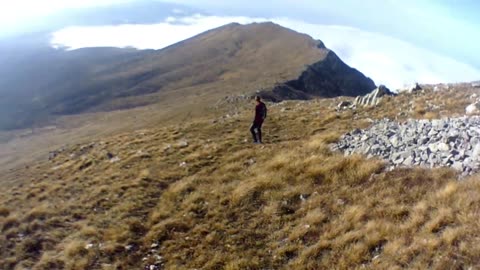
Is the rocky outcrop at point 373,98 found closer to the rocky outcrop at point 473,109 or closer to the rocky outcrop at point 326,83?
the rocky outcrop at point 473,109

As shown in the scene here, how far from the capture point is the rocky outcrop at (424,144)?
47.9 feet

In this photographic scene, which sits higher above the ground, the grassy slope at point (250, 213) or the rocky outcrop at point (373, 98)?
the rocky outcrop at point (373, 98)

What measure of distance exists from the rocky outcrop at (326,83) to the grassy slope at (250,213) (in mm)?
74517

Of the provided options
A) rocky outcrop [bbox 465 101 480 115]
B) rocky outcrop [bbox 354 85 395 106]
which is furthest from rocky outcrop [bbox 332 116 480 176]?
rocky outcrop [bbox 354 85 395 106]

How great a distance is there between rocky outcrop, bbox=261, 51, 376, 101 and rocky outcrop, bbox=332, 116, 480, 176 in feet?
247

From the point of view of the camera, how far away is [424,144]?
16.2 m

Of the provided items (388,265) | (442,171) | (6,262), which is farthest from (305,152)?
(6,262)

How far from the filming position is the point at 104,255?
14.0m

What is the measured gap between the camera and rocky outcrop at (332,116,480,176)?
1459 centimetres

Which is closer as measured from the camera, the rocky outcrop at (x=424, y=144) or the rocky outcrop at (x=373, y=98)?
the rocky outcrop at (x=424, y=144)

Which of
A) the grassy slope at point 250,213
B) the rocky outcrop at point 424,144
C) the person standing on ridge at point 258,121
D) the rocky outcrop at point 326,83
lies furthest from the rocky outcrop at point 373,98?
the rocky outcrop at point 326,83

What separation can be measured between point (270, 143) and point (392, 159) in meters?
8.27

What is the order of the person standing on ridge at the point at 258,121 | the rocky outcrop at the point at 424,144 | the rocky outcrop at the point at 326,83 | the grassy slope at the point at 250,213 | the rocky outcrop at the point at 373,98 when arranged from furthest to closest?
1. the rocky outcrop at the point at 326,83
2. the rocky outcrop at the point at 373,98
3. the person standing on ridge at the point at 258,121
4. the rocky outcrop at the point at 424,144
5. the grassy slope at the point at 250,213

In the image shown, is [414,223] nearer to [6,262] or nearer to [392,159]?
[392,159]
